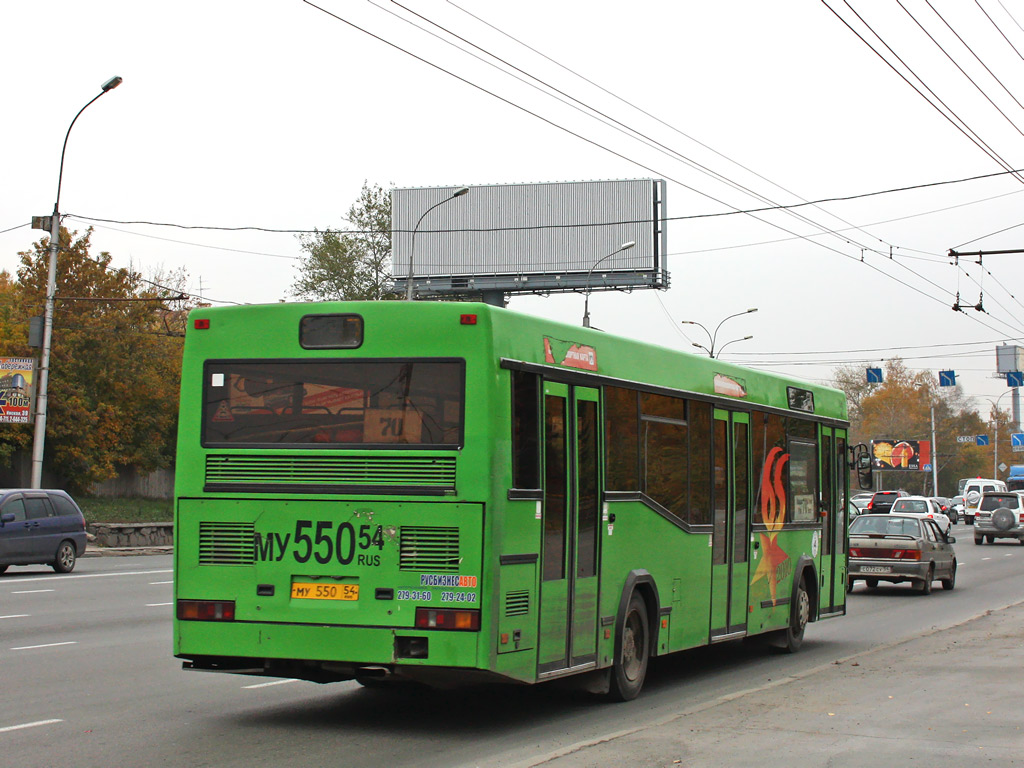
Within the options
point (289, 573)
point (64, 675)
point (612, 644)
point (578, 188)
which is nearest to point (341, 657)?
point (289, 573)

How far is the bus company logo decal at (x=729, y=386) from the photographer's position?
1257 centimetres

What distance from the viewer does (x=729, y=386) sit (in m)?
12.9

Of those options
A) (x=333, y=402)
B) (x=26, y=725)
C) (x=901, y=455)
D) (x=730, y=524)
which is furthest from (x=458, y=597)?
(x=901, y=455)

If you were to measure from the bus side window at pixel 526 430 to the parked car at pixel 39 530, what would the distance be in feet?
57.9

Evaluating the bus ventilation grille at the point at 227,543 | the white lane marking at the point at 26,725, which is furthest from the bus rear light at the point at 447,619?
the white lane marking at the point at 26,725

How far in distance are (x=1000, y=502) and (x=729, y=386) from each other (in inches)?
1652

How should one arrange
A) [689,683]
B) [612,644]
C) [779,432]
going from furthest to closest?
[779,432] → [689,683] → [612,644]

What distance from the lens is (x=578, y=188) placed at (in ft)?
205

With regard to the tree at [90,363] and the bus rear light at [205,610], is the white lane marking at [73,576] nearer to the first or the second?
the bus rear light at [205,610]

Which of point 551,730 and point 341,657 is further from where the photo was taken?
point 551,730

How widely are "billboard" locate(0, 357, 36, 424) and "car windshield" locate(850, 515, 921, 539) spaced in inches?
868

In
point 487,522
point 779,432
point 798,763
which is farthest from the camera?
point 779,432

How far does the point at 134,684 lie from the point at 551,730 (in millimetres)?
4018

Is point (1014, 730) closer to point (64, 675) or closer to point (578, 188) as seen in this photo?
point (64, 675)
